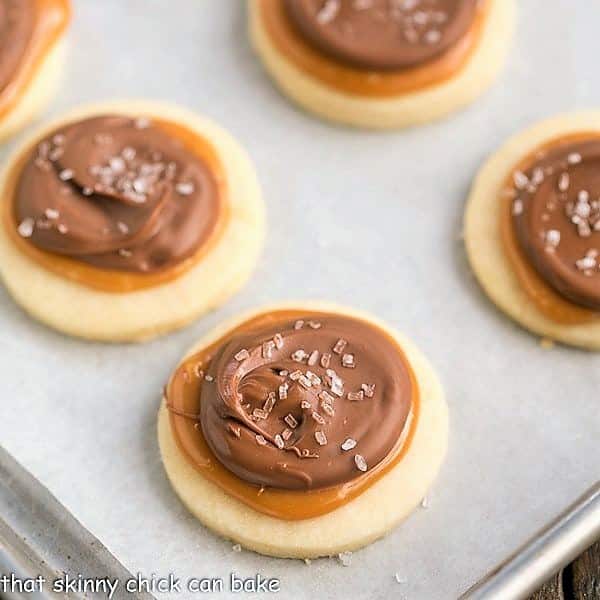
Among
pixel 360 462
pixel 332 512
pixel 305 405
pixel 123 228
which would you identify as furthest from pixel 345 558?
pixel 123 228

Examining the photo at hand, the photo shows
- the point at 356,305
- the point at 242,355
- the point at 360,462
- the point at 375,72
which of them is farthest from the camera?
the point at 375,72

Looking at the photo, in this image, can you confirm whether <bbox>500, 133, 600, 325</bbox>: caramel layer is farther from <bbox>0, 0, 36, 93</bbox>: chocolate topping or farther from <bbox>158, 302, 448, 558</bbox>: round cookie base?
<bbox>0, 0, 36, 93</bbox>: chocolate topping

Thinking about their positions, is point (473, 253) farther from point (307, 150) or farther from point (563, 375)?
point (307, 150)

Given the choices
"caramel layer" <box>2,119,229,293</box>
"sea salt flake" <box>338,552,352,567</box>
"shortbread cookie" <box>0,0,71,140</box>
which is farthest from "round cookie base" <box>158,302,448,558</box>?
"shortbread cookie" <box>0,0,71,140</box>

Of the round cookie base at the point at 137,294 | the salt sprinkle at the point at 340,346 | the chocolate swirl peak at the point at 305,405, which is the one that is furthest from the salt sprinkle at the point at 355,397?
the round cookie base at the point at 137,294

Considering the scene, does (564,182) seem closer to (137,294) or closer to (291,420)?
(291,420)

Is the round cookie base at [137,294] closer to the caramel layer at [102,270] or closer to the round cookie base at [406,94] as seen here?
the caramel layer at [102,270]

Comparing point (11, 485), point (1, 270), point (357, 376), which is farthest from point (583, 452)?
point (1, 270)
